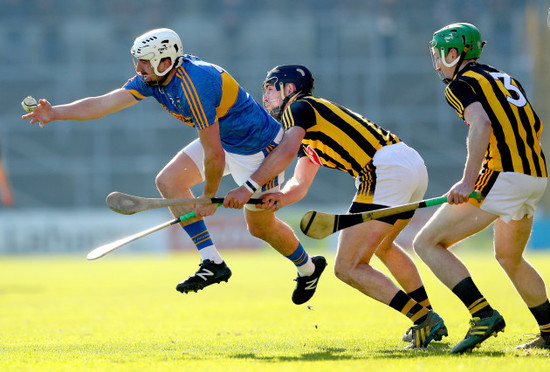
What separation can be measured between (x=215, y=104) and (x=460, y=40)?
5.28ft

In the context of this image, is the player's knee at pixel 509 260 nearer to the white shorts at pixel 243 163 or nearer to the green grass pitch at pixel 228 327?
the green grass pitch at pixel 228 327

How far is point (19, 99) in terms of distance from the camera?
28.9 meters

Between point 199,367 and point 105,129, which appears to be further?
point 105,129

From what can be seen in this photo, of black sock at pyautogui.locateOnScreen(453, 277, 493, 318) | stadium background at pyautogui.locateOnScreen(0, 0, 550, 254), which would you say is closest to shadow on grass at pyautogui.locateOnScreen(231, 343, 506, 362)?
black sock at pyautogui.locateOnScreen(453, 277, 493, 318)

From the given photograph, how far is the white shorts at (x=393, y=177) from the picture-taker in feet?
18.6

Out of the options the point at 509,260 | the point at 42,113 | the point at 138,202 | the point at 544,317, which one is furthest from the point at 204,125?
the point at 544,317

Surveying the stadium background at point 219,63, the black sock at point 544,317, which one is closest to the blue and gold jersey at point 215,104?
the black sock at point 544,317

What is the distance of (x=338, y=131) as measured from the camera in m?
5.67

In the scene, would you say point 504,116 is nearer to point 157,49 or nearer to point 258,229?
point 258,229

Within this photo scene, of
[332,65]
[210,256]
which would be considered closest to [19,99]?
[332,65]

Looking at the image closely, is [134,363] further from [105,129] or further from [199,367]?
[105,129]

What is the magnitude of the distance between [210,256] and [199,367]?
5.34 feet

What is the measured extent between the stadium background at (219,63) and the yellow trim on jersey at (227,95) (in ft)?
68.8

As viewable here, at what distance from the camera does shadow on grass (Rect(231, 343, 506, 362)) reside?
5.12 m
